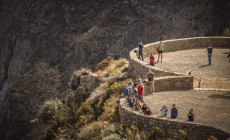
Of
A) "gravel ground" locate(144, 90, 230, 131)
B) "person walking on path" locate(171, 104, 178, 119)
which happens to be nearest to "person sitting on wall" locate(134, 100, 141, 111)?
"gravel ground" locate(144, 90, 230, 131)

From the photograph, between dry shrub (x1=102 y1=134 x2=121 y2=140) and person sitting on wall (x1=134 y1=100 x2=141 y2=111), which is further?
person sitting on wall (x1=134 y1=100 x2=141 y2=111)

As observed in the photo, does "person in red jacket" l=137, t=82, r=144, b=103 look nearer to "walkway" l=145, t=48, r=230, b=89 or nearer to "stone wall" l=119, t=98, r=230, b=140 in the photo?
"stone wall" l=119, t=98, r=230, b=140

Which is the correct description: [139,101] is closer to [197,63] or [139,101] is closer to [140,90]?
[140,90]

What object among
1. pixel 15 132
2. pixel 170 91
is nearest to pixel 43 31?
pixel 15 132

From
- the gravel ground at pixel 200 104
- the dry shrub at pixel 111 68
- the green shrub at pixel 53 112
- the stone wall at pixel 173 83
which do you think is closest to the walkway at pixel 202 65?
the stone wall at pixel 173 83

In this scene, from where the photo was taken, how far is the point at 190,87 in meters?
26.8

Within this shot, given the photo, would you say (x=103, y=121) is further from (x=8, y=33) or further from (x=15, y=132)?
(x=8, y=33)

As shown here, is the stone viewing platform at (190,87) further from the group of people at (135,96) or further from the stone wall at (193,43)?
the group of people at (135,96)

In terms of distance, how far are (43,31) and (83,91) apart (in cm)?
5463

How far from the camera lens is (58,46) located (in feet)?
264

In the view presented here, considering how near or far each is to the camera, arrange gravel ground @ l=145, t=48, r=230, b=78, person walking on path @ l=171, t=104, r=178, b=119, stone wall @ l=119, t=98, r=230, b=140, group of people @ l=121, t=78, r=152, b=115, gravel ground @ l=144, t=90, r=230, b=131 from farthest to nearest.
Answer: gravel ground @ l=145, t=48, r=230, b=78 → group of people @ l=121, t=78, r=152, b=115 → gravel ground @ l=144, t=90, r=230, b=131 → person walking on path @ l=171, t=104, r=178, b=119 → stone wall @ l=119, t=98, r=230, b=140

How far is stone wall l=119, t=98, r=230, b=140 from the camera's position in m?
19.5

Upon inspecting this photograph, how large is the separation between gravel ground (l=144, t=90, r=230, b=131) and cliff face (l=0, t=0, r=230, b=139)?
153ft

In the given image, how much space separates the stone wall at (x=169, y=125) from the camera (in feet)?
63.8
